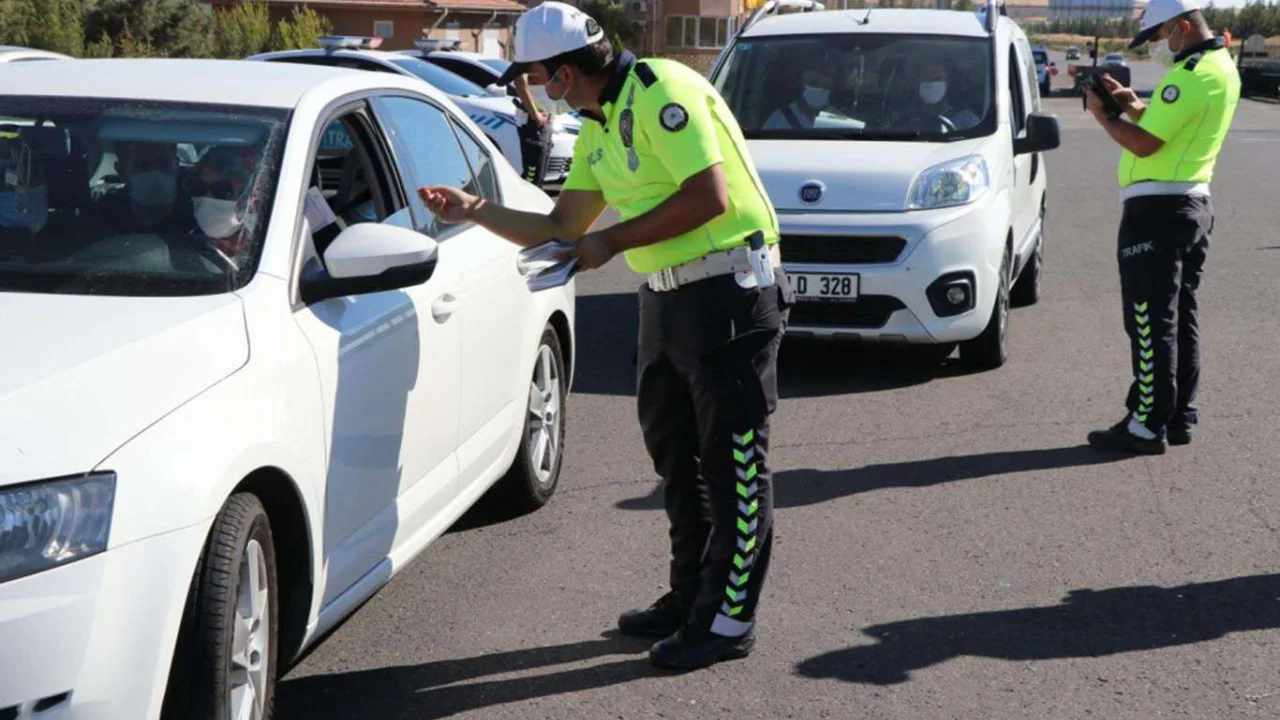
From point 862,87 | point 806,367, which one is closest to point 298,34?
point 862,87

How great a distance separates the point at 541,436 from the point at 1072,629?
207 centimetres

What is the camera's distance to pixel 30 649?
3.02 m

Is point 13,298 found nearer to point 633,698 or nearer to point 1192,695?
point 633,698

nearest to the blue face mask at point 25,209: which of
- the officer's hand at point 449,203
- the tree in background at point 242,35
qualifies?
the officer's hand at point 449,203

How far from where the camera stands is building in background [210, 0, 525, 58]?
185ft

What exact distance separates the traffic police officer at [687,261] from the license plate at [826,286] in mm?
3707

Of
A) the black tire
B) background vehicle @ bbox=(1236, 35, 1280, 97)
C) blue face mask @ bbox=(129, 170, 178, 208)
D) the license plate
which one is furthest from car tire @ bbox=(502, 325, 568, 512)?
background vehicle @ bbox=(1236, 35, 1280, 97)

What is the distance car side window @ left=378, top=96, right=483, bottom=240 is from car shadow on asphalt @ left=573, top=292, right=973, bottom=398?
2883 mm

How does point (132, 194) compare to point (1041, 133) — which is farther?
point (1041, 133)

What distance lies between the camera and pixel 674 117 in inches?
171

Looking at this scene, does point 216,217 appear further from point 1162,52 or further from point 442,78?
point 442,78

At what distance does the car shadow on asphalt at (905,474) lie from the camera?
6.58 m

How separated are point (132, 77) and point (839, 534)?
287cm

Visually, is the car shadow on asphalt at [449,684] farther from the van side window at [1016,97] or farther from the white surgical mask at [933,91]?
the van side window at [1016,97]
